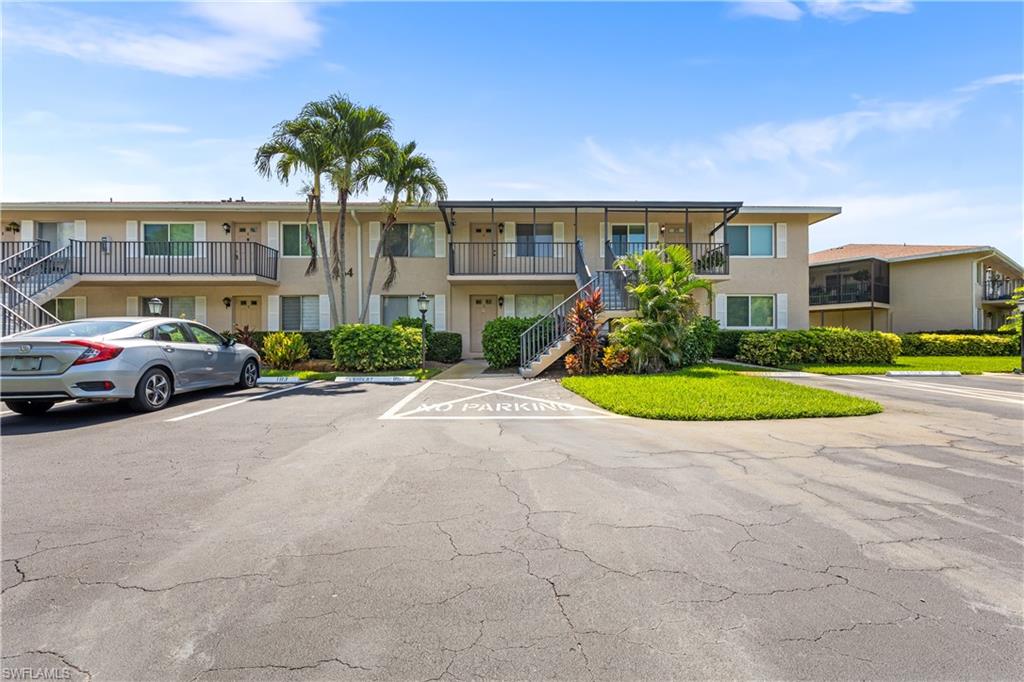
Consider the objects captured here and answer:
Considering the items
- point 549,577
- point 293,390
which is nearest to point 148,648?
point 549,577

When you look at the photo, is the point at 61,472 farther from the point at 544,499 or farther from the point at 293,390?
the point at 293,390

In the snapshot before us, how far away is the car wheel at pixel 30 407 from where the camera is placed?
23.4 ft

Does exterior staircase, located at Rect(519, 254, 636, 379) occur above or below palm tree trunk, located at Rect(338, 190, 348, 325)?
below

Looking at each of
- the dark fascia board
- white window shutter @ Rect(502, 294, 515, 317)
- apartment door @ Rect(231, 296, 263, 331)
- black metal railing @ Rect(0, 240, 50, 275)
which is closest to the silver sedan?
the dark fascia board

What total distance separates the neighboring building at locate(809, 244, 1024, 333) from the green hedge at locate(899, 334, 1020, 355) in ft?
12.5

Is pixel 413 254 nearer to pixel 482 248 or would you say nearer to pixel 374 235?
pixel 374 235

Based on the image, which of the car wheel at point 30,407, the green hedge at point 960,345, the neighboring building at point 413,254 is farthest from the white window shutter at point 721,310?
the car wheel at point 30,407

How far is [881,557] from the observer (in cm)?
284

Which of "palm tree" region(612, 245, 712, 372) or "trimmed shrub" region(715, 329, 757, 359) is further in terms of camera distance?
"trimmed shrub" region(715, 329, 757, 359)

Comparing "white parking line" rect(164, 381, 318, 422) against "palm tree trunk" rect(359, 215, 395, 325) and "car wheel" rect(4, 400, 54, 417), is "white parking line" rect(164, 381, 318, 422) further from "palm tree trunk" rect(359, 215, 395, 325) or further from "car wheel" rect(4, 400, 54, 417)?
"palm tree trunk" rect(359, 215, 395, 325)

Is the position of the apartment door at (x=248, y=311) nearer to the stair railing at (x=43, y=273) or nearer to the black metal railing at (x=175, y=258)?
the black metal railing at (x=175, y=258)

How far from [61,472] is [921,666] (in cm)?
616

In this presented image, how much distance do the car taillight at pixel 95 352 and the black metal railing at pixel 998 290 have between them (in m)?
33.9

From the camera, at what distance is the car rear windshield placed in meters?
7.21
